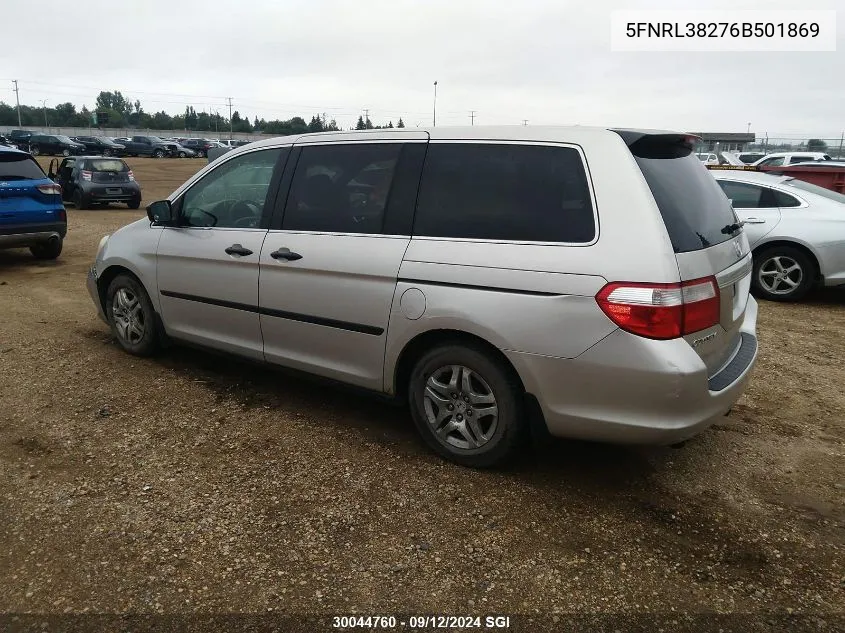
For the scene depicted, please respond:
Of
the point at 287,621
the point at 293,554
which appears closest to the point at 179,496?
the point at 293,554

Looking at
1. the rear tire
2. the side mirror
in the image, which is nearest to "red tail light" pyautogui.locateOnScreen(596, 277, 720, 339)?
the side mirror

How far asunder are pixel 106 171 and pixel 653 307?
17640 millimetres

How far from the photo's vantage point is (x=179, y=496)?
129 inches

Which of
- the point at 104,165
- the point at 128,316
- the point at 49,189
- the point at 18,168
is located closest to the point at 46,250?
the point at 49,189

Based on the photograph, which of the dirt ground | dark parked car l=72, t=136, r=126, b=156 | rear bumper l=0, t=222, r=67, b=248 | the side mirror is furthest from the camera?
dark parked car l=72, t=136, r=126, b=156

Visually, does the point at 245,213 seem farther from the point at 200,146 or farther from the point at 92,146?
the point at 200,146

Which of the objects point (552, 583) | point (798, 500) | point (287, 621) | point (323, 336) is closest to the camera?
point (287, 621)

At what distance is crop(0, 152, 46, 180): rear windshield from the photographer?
8.56 metres

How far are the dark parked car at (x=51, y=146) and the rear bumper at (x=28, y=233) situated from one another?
43.0 metres

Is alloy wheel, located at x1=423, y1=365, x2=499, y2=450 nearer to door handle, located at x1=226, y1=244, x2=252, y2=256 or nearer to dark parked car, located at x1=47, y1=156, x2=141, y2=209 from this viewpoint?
door handle, located at x1=226, y1=244, x2=252, y2=256

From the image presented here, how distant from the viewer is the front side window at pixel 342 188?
12.2ft

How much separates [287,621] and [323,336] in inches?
69.6

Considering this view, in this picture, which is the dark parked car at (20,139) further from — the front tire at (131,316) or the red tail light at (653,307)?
the red tail light at (653,307)

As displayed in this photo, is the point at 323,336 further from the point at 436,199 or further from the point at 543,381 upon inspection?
the point at 543,381
